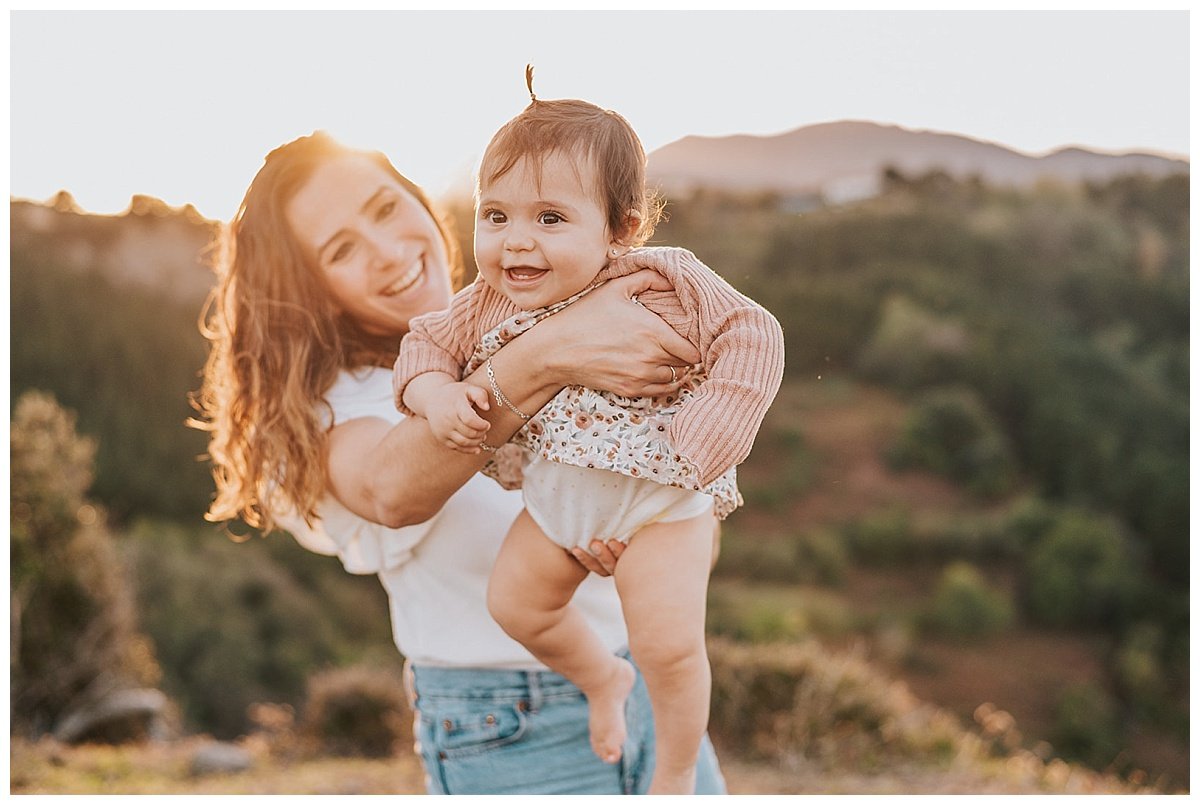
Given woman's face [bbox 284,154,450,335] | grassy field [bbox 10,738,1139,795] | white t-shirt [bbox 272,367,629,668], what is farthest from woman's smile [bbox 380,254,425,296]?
grassy field [bbox 10,738,1139,795]

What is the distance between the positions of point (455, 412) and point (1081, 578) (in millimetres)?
7200

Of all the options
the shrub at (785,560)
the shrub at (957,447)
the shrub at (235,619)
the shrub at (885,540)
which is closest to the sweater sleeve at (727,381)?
the shrub at (235,619)

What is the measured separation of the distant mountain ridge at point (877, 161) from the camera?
227 inches

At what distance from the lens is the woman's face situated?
158 centimetres

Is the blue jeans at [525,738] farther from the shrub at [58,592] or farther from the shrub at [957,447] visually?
the shrub at [957,447]

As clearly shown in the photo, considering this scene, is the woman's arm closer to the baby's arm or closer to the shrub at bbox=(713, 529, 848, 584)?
the baby's arm

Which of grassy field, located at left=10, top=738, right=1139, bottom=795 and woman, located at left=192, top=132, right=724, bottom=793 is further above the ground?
woman, located at left=192, top=132, right=724, bottom=793

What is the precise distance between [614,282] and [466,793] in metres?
0.78

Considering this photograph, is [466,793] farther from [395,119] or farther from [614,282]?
[395,119]

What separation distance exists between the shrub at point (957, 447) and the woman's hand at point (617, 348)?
726cm

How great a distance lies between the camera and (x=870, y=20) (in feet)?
13.1

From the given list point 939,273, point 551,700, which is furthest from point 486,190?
point 939,273

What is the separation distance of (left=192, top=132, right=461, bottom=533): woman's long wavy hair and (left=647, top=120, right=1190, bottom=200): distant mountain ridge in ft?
11.7

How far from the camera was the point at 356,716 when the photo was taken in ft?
17.8
